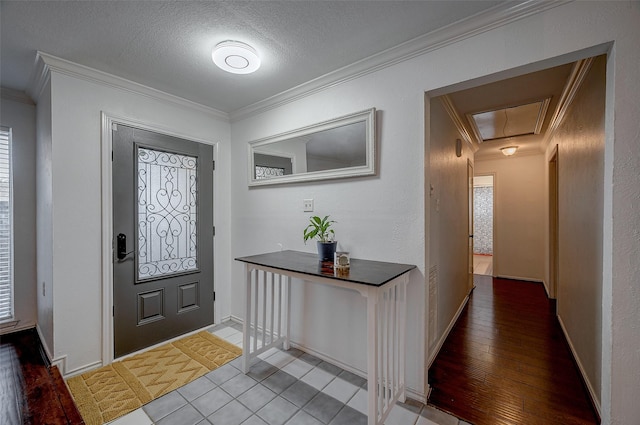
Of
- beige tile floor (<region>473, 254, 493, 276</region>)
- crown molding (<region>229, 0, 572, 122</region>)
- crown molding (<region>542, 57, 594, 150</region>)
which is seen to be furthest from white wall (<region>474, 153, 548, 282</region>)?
crown molding (<region>229, 0, 572, 122</region>)

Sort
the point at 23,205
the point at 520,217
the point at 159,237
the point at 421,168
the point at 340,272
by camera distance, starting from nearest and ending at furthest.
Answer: the point at 340,272 < the point at 421,168 < the point at 159,237 < the point at 23,205 < the point at 520,217

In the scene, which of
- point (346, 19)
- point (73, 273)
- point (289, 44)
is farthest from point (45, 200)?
point (346, 19)

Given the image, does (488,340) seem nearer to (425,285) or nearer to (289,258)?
(425,285)

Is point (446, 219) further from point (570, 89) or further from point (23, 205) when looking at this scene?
point (23, 205)

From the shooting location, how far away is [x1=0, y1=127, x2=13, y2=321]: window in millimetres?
2590

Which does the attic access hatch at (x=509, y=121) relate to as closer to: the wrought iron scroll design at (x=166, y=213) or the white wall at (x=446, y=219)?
the white wall at (x=446, y=219)

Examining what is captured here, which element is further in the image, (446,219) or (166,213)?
(446,219)

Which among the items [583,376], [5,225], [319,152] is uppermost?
[319,152]

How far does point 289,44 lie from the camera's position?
184 centimetres

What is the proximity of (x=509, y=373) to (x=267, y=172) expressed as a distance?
8.73 ft

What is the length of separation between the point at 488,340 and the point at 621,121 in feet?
7.15

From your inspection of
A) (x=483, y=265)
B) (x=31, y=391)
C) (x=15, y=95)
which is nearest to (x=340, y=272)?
(x=31, y=391)

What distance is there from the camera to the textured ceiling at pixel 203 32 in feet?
4.95

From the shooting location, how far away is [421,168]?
5.95 ft
